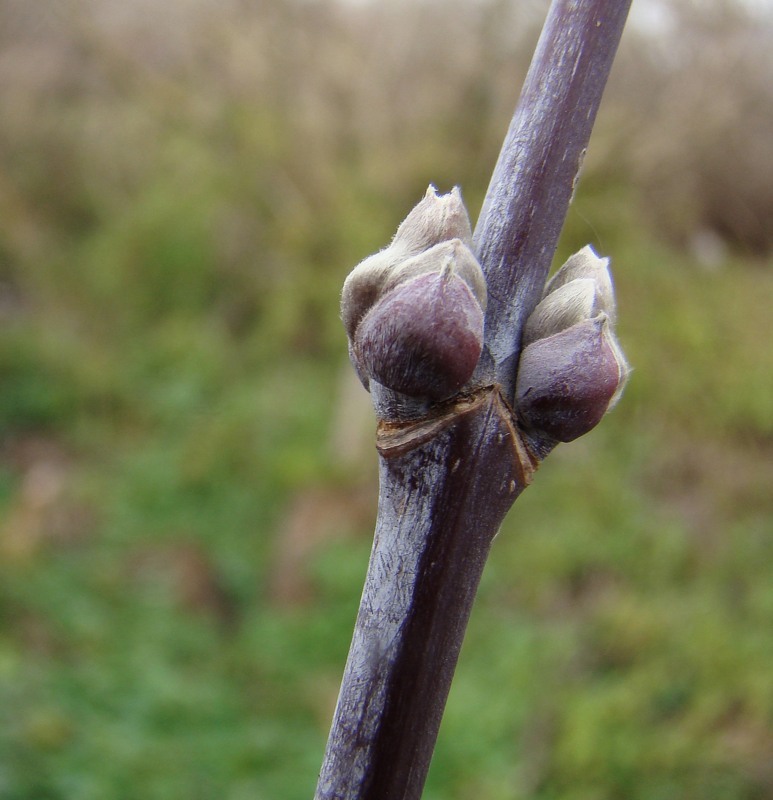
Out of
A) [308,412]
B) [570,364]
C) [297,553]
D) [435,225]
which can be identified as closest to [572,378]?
[570,364]

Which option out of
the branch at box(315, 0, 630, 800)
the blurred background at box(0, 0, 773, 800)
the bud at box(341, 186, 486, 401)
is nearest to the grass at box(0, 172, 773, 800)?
the blurred background at box(0, 0, 773, 800)

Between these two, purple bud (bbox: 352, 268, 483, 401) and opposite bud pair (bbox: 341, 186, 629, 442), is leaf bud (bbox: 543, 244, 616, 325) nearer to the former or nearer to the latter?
opposite bud pair (bbox: 341, 186, 629, 442)

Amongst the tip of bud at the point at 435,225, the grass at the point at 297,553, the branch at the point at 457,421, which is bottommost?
the branch at the point at 457,421

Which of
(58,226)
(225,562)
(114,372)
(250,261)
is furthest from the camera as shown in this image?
(58,226)

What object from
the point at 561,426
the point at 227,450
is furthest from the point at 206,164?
the point at 561,426

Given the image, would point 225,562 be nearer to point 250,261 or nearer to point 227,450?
point 227,450

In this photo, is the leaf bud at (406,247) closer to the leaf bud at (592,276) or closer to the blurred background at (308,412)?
the leaf bud at (592,276)

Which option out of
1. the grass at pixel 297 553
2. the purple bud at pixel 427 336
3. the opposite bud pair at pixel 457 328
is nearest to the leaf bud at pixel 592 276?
the opposite bud pair at pixel 457 328
